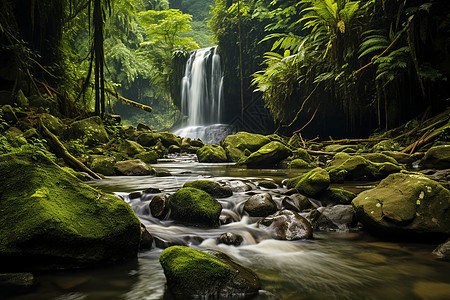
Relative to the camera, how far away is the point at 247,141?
1098 centimetres

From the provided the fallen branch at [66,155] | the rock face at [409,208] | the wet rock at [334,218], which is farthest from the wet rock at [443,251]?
the fallen branch at [66,155]

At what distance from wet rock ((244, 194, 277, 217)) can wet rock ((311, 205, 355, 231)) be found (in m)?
0.55

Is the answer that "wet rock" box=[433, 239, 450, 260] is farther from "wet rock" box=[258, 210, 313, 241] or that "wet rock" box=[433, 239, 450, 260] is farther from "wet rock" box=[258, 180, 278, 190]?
"wet rock" box=[258, 180, 278, 190]

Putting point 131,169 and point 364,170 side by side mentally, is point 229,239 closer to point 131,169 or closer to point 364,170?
point 364,170

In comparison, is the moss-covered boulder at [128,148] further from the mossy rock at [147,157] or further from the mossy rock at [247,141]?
the mossy rock at [247,141]

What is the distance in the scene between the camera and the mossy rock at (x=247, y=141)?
10.7 meters

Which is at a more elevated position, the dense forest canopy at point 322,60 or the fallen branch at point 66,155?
the dense forest canopy at point 322,60

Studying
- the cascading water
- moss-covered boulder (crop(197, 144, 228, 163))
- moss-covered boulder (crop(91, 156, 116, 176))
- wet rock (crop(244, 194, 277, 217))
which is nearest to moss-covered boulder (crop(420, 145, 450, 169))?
wet rock (crop(244, 194, 277, 217))

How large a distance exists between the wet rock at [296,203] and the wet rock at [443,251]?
158 centimetres

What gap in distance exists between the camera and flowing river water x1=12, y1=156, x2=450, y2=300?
1982 millimetres

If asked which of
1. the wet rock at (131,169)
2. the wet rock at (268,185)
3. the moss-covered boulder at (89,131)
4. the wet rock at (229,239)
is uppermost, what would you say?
the moss-covered boulder at (89,131)

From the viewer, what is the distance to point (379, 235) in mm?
3072

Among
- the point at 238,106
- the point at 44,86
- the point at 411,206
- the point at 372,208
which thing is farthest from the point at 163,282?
the point at 238,106

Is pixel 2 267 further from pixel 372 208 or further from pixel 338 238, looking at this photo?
pixel 372 208
